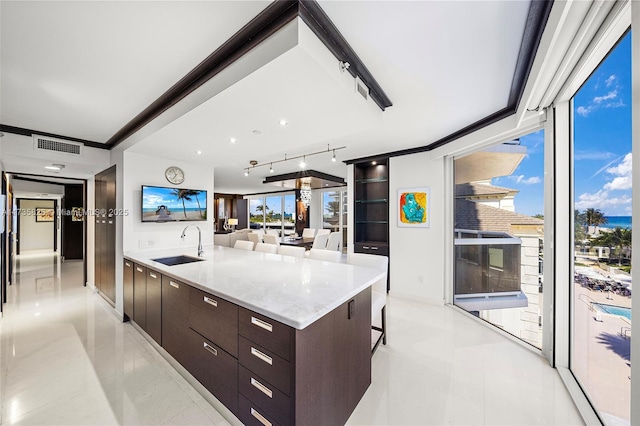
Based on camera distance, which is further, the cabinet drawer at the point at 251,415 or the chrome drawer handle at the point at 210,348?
the chrome drawer handle at the point at 210,348

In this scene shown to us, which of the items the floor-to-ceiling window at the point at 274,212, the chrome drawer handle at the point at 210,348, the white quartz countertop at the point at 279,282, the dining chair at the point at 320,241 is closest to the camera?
the white quartz countertop at the point at 279,282

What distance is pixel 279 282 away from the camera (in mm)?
1851

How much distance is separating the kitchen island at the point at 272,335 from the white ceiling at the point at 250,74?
131cm

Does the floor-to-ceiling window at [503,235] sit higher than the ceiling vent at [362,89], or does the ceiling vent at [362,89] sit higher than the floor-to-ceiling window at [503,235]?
the ceiling vent at [362,89]

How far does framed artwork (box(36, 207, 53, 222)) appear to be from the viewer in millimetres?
8922

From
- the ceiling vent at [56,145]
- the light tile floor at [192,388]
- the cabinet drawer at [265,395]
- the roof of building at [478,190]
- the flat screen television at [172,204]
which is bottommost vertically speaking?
the light tile floor at [192,388]

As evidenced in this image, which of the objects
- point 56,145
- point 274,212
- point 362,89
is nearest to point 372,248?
point 362,89

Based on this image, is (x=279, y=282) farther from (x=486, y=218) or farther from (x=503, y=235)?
(x=486, y=218)

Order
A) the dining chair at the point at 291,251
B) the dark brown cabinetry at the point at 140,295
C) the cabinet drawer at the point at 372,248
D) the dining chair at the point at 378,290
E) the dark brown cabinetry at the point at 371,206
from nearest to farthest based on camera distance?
the dining chair at the point at 378,290
the dark brown cabinetry at the point at 140,295
the dining chair at the point at 291,251
the cabinet drawer at the point at 372,248
the dark brown cabinetry at the point at 371,206

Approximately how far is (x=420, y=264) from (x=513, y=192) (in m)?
1.65

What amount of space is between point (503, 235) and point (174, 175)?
175 inches

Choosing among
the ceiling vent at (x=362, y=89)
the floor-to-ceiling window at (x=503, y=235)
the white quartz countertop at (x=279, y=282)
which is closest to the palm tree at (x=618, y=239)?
the floor-to-ceiling window at (x=503, y=235)

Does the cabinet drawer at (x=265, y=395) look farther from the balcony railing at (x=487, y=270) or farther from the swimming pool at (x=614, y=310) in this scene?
the balcony railing at (x=487, y=270)

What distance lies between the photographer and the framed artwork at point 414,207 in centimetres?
385
